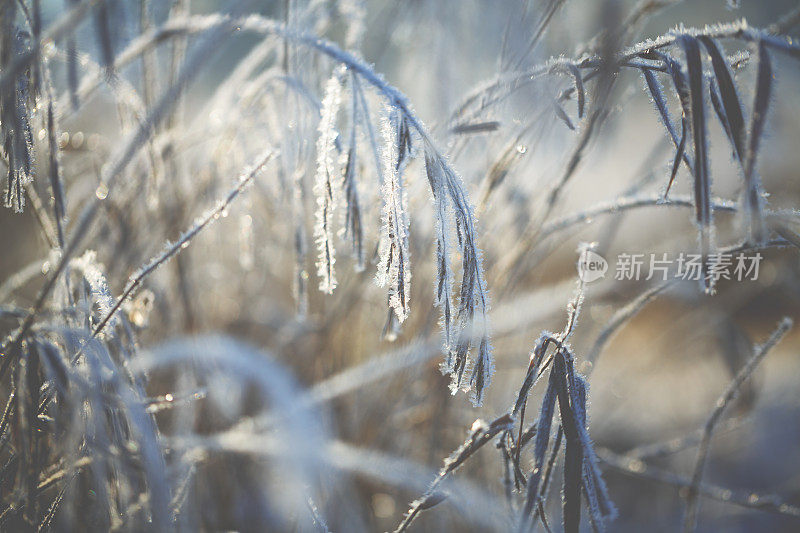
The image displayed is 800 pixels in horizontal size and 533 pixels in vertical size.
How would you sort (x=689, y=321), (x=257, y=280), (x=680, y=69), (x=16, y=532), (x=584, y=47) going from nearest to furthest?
(x=680, y=69), (x=16, y=532), (x=584, y=47), (x=689, y=321), (x=257, y=280)

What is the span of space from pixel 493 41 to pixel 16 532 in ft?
3.59

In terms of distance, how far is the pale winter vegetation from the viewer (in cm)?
46

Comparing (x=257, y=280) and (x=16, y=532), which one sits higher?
(x=257, y=280)

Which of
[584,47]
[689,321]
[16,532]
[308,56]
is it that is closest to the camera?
[16,532]

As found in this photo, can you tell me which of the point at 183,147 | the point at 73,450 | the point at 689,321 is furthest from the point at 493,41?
the point at 73,450

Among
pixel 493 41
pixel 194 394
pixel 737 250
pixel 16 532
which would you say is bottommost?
pixel 16 532

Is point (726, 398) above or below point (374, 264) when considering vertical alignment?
below

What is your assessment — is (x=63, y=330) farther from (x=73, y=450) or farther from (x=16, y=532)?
(x=16, y=532)

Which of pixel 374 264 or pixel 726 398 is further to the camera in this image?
pixel 374 264

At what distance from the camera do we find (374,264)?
94 cm

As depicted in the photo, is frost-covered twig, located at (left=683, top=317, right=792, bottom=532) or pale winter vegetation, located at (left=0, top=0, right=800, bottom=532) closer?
pale winter vegetation, located at (left=0, top=0, right=800, bottom=532)

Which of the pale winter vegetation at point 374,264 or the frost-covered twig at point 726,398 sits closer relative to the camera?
the pale winter vegetation at point 374,264

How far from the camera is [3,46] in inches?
18.6

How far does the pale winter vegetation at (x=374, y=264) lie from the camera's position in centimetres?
46
